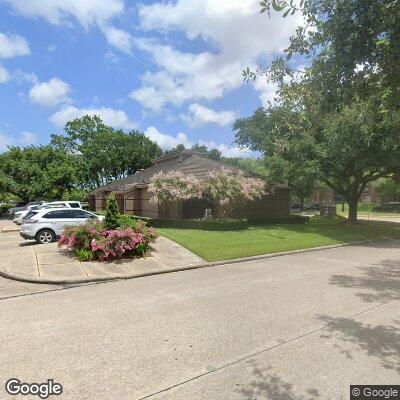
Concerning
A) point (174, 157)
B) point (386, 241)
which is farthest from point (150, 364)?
point (174, 157)

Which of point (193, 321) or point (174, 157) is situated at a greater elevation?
point (174, 157)

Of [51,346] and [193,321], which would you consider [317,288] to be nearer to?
[193,321]

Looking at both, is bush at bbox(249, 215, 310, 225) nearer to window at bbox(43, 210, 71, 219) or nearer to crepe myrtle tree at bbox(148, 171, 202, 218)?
crepe myrtle tree at bbox(148, 171, 202, 218)

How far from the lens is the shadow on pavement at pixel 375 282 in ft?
28.7

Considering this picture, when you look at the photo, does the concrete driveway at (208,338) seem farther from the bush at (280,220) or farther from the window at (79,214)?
the bush at (280,220)

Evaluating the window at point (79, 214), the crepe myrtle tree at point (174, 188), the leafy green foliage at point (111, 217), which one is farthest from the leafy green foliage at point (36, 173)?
the leafy green foliage at point (111, 217)

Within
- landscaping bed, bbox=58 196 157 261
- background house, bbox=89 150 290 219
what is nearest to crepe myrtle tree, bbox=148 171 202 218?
background house, bbox=89 150 290 219

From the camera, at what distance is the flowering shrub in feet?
42.4

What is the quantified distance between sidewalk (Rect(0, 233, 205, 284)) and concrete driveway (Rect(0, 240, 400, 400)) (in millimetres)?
1056

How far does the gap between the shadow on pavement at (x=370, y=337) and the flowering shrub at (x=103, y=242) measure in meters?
7.91

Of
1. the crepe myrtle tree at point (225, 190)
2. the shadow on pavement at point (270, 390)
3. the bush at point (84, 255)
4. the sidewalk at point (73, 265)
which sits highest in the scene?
the crepe myrtle tree at point (225, 190)

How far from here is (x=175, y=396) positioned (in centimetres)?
423

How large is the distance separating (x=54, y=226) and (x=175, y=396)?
15.4m

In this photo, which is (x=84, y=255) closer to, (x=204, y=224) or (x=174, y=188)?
(x=204, y=224)
